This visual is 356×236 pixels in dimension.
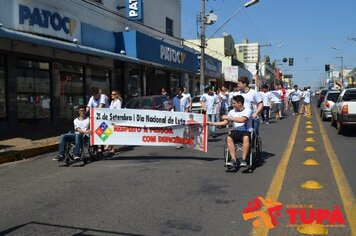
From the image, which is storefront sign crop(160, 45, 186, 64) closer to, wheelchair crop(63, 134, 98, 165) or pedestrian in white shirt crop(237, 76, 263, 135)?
wheelchair crop(63, 134, 98, 165)

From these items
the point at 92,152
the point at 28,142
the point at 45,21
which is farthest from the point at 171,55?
the point at 92,152

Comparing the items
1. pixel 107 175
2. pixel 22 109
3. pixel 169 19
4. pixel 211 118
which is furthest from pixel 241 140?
pixel 169 19

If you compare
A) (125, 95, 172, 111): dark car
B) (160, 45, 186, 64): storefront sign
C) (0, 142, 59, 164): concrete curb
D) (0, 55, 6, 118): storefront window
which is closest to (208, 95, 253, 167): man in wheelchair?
(0, 142, 59, 164): concrete curb

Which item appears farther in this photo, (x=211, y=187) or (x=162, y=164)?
(x=162, y=164)

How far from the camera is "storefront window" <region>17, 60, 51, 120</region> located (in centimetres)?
1653

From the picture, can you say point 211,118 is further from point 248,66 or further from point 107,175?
point 248,66

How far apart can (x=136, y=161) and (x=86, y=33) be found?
1047 centimetres

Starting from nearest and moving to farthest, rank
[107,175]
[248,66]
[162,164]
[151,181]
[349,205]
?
1. [349,205]
2. [151,181]
3. [107,175]
4. [162,164]
5. [248,66]

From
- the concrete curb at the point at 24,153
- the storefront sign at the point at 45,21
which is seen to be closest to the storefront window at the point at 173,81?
the storefront sign at the point at 45,21

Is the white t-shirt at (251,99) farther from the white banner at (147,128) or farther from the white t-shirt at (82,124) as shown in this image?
the white t-shirt at (82,124)

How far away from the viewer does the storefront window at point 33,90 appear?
16531mm

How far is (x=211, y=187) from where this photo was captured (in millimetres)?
7898

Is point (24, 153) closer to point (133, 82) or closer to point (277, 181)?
point (277, 181)

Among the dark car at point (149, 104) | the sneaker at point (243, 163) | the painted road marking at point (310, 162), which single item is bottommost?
the painted road marking at point (310, 162)
